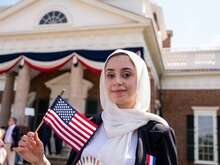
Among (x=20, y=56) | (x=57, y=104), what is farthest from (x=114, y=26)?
(x=57, y=104)

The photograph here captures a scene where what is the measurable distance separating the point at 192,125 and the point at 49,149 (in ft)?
26.1

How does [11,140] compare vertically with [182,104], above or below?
below

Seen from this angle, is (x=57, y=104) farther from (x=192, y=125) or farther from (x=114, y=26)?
(x=192, y=125)

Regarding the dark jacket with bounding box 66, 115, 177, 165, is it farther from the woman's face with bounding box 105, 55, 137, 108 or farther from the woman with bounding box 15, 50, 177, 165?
the woman's face with bounding box 105, 55, 137, 108

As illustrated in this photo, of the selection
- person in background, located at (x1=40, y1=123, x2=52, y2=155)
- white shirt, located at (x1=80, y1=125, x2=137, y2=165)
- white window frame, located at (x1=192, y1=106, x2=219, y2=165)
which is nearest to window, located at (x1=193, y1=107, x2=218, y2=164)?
white window frame, located at (x1=192, y1=106, x2=219, y2=165)

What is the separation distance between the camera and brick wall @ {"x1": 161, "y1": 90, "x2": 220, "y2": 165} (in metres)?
17.3

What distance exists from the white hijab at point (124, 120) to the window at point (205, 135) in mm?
16320

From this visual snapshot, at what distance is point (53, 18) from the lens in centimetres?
1545

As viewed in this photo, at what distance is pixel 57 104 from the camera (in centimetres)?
471

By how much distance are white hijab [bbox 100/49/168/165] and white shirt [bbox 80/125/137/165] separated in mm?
20

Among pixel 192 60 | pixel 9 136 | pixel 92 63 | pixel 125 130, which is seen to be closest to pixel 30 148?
pixel 125 130

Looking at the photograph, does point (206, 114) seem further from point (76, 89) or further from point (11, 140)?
point (11, 140)


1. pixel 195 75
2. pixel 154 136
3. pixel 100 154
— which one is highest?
pixel 195 75

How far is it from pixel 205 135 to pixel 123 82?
54.3 feet
